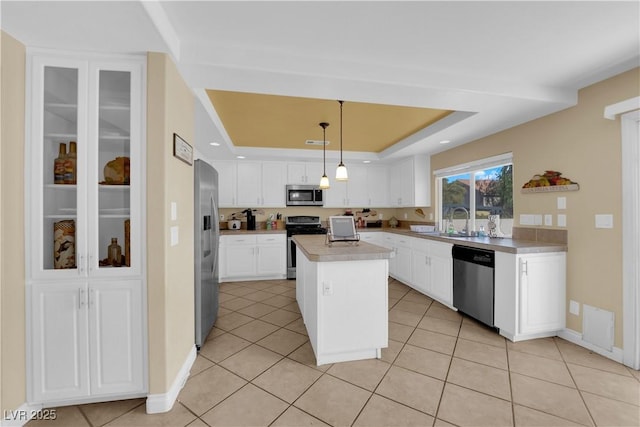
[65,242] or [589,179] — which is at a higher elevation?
[589,179]

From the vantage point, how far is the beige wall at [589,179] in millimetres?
2273

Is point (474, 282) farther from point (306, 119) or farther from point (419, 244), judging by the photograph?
point (306, 119)

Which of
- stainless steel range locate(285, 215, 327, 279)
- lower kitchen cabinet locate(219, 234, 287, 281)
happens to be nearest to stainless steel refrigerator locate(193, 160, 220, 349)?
lower kitchen cabinet locate(219, 234, 287, 281)

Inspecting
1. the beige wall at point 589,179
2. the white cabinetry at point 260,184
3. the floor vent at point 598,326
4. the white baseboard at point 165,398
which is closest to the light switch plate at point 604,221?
the beige wall at point 589,179

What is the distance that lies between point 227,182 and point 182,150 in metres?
3.14

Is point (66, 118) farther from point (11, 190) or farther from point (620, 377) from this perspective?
point (620, 377)

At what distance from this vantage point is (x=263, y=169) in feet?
17.1

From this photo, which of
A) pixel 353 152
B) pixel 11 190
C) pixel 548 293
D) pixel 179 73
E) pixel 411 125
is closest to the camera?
pixel 11 190

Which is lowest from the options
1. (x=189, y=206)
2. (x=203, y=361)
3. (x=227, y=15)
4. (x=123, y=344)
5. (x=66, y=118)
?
(x=203, y=361)

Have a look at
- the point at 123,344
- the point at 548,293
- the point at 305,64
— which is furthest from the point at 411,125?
the point at 123,344

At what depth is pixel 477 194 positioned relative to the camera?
3.98 m

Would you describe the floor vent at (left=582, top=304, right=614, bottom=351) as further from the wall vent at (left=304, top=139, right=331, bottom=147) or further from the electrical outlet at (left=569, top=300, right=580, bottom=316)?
the wall vent at (left=304, top=139, right=331, bottom=147)

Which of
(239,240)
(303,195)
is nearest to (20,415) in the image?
(239,240)

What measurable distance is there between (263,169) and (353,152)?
5.84 ft
